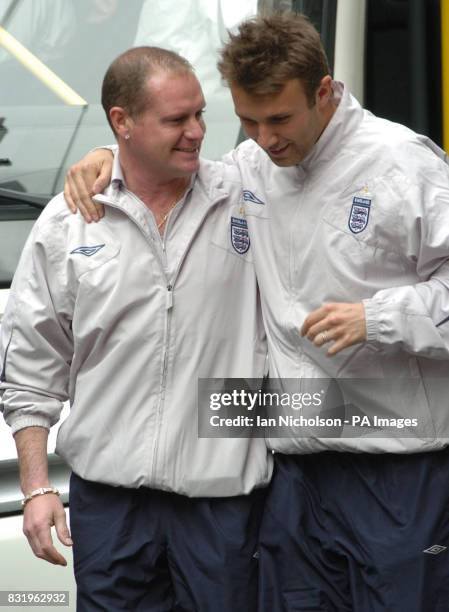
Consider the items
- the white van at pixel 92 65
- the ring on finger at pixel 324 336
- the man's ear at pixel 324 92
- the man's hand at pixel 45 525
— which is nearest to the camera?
the ring on finger at pixel 324 336

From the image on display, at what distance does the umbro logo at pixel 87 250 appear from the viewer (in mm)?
3121

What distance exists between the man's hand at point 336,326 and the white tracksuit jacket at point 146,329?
33cm

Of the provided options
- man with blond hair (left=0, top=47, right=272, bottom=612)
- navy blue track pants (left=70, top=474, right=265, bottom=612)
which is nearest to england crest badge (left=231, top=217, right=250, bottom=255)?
man with blond hair (left=0, top=47, right=272, bottom=612)

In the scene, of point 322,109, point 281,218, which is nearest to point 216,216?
point 281,218

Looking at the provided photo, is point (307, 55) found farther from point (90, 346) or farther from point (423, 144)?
point (90, 346)

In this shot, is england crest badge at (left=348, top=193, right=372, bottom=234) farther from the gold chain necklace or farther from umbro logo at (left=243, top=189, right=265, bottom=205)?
the gold chain necklace

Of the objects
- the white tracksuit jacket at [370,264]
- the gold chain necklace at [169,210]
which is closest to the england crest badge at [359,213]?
the white tracksuit jacket at [370,264]

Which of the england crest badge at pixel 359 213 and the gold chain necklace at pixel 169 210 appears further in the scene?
the gold chain necklace at pixel 169 210

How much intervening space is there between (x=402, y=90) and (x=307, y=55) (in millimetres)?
1331

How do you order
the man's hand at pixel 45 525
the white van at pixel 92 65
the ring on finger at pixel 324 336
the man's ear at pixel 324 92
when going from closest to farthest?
the ring on finger at pixel 324 336, the man's ear at pixel 324 92, the man's hand at pixel 45 525, the white van at pixel 92 65

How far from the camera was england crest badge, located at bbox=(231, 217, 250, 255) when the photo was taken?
316 centimetres

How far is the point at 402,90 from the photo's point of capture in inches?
165

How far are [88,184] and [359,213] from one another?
631 millimetres

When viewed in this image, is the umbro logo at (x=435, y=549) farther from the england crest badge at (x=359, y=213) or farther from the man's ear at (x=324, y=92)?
the man's ear at (x=324, y=92)
